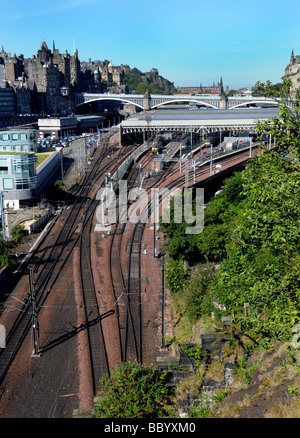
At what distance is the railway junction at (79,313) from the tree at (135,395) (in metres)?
1.05

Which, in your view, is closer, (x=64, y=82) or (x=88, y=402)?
(x=88, y=402)

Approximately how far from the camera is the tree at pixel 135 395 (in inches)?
557

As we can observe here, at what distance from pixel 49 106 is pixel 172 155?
82.7m

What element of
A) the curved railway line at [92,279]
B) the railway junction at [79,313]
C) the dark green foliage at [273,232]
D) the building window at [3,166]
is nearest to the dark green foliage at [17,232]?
the railway junction at [79,313]

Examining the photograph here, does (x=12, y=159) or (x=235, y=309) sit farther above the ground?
(x=12, y=159)

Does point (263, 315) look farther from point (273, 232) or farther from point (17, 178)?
point (17, 178)

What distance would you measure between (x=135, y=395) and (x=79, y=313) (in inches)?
418

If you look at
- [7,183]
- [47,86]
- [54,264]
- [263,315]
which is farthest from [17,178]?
[47,86]

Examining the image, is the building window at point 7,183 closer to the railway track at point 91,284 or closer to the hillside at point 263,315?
the railway track at point 91,284

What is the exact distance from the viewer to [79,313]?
24688 millimetres

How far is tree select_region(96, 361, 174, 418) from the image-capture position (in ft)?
46.4
